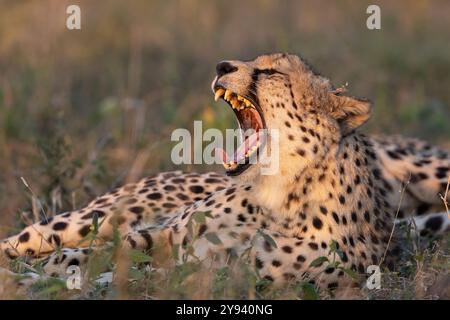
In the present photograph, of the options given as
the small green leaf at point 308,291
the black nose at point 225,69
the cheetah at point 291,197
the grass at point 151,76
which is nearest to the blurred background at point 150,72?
the grass at point 151,76

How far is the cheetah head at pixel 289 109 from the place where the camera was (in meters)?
4.78

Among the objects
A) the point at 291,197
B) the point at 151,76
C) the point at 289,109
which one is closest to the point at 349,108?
the point at 289,109

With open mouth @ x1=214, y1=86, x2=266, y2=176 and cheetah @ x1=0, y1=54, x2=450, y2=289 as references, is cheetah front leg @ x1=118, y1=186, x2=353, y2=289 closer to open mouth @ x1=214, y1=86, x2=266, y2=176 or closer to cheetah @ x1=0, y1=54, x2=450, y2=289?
cheetah @ x1=0, y1=54, x2=450, y2=289

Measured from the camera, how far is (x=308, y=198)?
477 centimetres

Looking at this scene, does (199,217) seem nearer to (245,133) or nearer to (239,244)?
(239,244)

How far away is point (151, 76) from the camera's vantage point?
9977 mm

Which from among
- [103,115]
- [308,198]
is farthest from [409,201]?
[103,115]

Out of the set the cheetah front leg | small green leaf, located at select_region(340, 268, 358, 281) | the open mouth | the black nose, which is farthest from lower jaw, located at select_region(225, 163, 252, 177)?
small green leaf, located at select_region(340, 268, 358, 281)

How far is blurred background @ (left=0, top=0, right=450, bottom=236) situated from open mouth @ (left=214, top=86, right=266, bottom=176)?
152 cm

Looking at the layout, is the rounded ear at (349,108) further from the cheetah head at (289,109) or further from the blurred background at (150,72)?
the blurred background at (150,72)

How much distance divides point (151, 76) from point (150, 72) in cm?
11

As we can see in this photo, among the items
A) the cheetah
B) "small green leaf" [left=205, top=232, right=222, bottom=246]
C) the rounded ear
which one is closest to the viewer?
"small green leaf" [left=205, top=232, right=222, bottom=246]

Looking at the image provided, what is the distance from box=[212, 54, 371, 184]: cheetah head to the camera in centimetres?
478

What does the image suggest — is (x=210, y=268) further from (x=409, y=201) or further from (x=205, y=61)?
(x=205, y=61)
